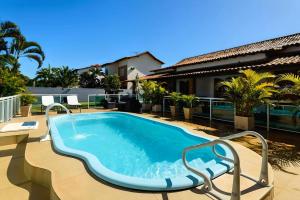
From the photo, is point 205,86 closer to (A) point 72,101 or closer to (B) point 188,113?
(B) point 188,113

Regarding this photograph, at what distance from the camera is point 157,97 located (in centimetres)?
1450

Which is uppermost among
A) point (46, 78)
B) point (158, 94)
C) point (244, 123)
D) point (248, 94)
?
point (46, 78)

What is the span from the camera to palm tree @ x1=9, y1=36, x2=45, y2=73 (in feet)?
57.7

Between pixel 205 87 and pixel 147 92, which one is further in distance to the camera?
pixel 205 87

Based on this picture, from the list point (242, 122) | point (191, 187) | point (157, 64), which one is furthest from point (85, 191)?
point (157, 64)

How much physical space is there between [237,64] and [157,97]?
6.31 metres

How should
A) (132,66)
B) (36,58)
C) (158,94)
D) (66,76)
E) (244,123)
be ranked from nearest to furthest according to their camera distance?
(244,123) → (158,94) → (36,58) → (66,76) → (132,66)

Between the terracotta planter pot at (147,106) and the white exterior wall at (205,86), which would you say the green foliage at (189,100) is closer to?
the terracotta planter pot at (147,106)

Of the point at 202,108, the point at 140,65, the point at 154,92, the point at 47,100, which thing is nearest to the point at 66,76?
the point at 140,65

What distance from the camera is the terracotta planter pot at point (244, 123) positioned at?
8094 mm

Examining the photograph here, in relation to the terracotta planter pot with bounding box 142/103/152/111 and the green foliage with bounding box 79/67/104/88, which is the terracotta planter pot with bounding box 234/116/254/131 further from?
the green foliage with bounding box 79/67/104/88

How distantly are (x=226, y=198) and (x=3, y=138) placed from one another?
6.40 m

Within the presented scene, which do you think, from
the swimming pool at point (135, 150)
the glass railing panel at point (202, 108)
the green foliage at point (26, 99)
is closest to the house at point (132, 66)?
the glass railing panel at point (202, 108)

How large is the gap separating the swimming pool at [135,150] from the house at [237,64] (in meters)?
6.33
